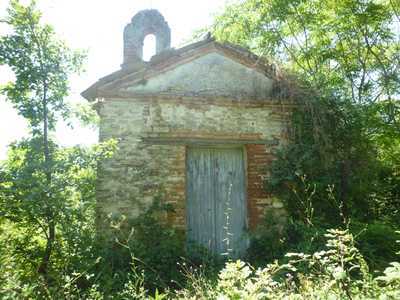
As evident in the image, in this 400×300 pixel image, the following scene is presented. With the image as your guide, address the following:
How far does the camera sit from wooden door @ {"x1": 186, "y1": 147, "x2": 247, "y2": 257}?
6953mm

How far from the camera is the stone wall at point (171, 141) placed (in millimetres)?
6598

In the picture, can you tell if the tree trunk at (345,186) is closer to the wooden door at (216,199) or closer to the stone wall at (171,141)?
the stone wall at (171,141)

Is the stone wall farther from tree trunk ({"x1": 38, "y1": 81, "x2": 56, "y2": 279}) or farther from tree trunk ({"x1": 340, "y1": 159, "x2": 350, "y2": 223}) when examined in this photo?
tree trunk ({"x1": 38, "y1": 81, "x2": 56, "y2": 279})

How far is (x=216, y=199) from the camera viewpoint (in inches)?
279

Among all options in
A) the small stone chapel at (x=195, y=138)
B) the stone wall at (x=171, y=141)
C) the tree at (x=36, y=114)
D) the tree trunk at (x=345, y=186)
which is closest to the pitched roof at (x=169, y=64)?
the small stone chapel at (x=195, y=138)

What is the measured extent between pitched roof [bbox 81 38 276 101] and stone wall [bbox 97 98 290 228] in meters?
0.38

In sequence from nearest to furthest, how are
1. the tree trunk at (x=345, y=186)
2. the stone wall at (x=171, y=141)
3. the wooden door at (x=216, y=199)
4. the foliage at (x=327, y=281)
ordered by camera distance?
1. the foliage at (x=327, y=281)
2. the stone wall at (x=171, y=141)
3. the wooden door at (x=216, y=199)
4. the tree trunk at (x=345, y=186)

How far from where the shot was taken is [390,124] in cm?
748

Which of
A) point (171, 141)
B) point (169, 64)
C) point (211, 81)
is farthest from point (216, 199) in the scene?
point (169, 64)

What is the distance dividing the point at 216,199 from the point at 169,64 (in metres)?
2.84

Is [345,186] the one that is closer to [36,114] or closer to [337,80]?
[337,80]

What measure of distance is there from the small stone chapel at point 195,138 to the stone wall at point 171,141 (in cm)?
2

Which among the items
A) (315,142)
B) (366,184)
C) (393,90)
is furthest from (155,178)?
(393,90)

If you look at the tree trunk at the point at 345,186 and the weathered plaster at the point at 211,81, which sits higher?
the weathered plaster at the point at 211,81
